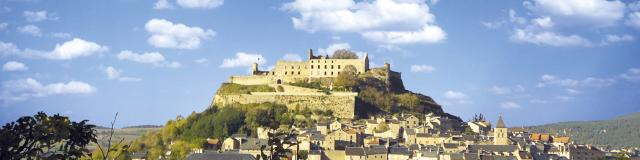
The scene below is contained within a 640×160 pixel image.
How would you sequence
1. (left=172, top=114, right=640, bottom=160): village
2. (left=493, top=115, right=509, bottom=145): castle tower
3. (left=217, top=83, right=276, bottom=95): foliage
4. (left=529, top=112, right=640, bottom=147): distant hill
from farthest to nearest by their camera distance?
(left=529, top=112, right=640, bottom=147): distant hill
(left=217, top=83, right=276, bottom=95): foliage
(left=493, top=115, right=509, bottom=145): castle tower
(left=172, top=114, right=640, bottom=160): village

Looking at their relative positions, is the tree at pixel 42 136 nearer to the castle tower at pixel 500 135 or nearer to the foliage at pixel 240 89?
the castle tower at pixel 500 135

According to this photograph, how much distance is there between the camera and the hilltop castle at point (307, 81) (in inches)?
2876

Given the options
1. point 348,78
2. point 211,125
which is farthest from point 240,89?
point 348,78

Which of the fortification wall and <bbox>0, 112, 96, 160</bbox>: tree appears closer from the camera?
<bbox>0, 112, 96, 160</bbox>: tree

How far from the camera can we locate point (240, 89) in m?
76.7

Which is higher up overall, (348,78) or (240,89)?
(348,78)

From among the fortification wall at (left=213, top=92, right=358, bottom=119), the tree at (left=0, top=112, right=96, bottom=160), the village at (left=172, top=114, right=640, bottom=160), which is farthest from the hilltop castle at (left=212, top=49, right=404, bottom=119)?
the tree at (left=0, top=112, right=96, bottom=160)

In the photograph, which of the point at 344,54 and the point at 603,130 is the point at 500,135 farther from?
the point at 603,130

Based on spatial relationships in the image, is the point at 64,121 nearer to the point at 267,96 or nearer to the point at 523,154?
the point at 523,154

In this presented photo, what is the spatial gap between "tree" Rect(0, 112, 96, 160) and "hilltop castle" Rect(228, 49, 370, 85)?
2647 inches

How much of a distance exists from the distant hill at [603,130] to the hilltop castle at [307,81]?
55.4 metres

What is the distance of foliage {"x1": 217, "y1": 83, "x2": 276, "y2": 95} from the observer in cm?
7575

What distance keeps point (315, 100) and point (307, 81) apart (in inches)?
Result: 175

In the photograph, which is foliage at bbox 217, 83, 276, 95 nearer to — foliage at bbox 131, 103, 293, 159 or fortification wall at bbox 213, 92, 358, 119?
fortification wall at bbox 213, 92, 358, 119
